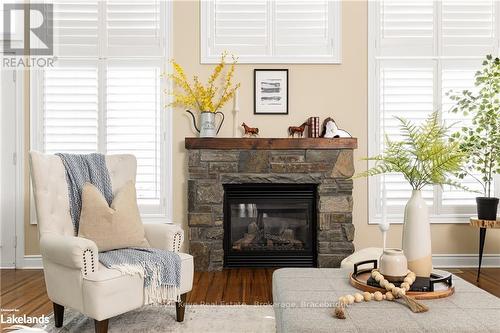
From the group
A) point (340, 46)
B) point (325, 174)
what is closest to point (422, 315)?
point (325, 174)

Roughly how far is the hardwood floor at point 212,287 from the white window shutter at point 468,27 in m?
2.28

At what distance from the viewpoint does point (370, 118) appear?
14.3 ft

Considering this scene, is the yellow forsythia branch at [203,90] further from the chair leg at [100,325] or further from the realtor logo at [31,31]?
the chair leg at [100,325]

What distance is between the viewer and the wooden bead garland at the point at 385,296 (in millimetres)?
1597

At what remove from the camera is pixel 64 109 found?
432 centimetres

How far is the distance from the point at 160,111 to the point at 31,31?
1558 mm

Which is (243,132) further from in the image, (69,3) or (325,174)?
(69,3)

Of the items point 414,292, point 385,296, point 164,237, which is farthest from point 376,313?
point 164,237

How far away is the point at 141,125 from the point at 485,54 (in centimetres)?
366

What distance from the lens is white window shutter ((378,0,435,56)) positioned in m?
4.37

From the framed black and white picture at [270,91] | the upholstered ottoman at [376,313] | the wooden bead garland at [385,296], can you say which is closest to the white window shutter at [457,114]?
the framed black and white picture at [270,91]

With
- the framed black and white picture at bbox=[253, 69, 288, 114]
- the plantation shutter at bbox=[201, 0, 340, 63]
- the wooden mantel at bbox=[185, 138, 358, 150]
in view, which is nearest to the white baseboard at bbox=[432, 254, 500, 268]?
the wooden mantel at bbox=[185, 138, 358, 150]

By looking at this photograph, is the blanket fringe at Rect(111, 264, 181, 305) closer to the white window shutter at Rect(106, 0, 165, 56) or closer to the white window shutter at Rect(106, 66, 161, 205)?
the white window shutter at Rect(106, 66, 161, 205)

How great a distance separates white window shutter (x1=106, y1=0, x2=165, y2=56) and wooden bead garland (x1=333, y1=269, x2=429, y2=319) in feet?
11.2
